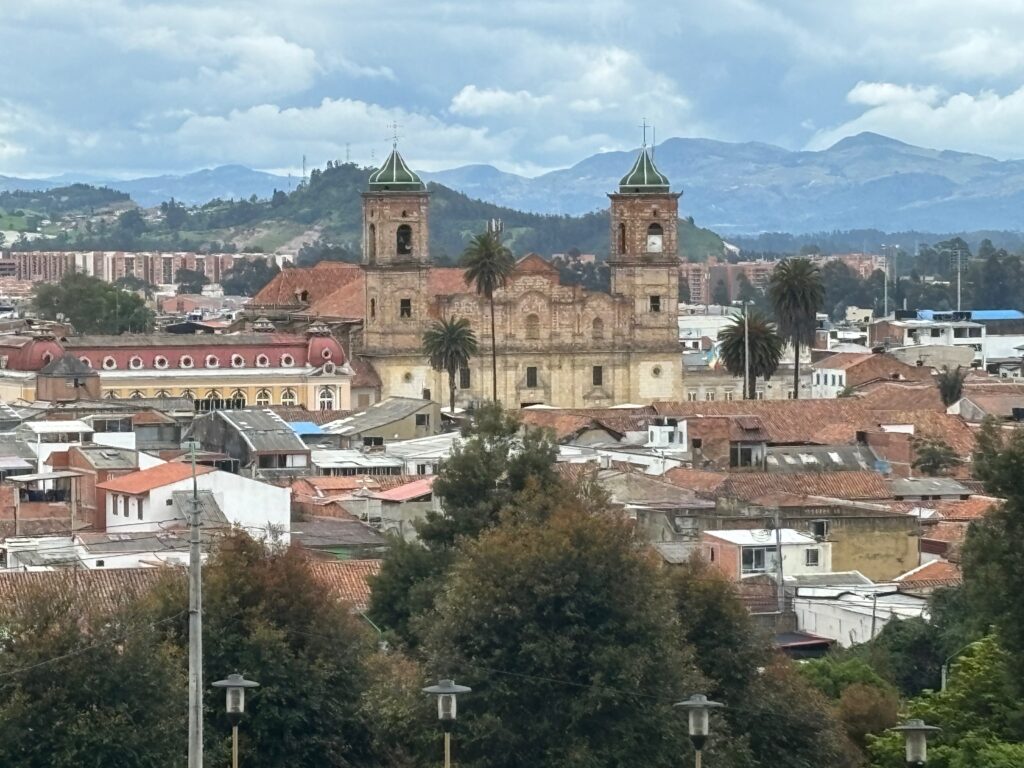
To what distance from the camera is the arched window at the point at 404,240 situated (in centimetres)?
10538

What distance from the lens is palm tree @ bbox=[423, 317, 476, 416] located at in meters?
99.1

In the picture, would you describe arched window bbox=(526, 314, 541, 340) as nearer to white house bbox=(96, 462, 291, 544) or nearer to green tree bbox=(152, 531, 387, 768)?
white house bbox=(96, 462, 291, 544)

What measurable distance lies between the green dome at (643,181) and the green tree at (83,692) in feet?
244

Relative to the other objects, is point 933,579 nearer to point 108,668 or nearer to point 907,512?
point 907,512

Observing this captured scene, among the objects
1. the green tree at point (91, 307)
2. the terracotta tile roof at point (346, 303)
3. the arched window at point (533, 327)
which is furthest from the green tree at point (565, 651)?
the green tree at point (91, 307)

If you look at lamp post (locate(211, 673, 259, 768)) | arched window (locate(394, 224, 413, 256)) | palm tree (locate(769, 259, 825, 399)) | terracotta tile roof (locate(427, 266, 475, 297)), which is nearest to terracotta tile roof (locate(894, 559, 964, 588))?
lamp post (locate(211, 673, 259, 768))

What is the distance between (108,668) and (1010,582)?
1108 cm

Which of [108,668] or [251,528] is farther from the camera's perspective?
[251,528]

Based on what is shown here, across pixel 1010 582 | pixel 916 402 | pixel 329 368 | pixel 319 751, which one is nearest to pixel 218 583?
pixel 319 751

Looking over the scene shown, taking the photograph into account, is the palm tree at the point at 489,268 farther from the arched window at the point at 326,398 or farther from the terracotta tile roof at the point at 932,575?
the terracotta tile roof at the point at 932,575

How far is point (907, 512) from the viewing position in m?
57.6

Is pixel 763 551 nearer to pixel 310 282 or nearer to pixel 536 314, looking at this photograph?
pixel 536 314

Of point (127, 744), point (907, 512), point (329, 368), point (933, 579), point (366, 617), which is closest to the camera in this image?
point (127, 744)

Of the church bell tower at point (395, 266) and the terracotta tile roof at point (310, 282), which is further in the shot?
the terracotta tile roof at point (310, 282)
